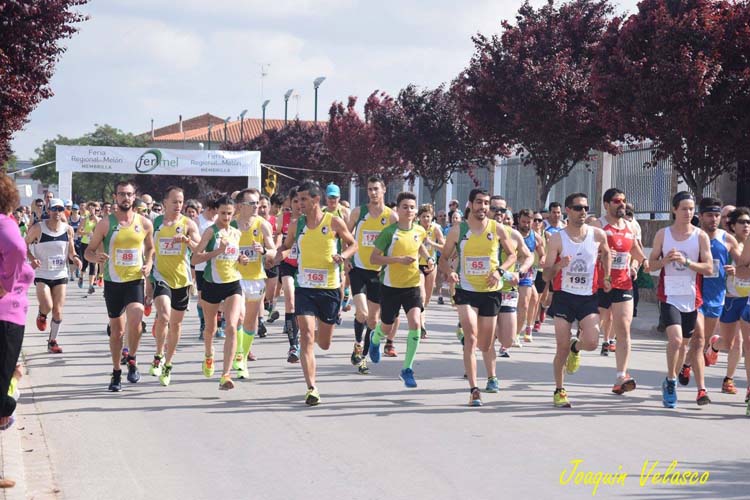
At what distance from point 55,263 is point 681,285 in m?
7.86

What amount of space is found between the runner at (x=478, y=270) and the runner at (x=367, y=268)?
2.38m

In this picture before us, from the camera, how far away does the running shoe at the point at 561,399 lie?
992cm

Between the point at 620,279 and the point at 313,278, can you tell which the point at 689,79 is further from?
the point at 313,278

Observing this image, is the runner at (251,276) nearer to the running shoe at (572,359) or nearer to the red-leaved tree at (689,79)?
the running shoe at (572,359)

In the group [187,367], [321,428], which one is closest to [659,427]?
[321,428]

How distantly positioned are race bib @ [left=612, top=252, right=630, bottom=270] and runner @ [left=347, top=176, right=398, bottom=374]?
303cm

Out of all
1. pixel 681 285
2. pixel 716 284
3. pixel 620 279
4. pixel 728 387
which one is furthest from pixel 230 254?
pixel 728 387

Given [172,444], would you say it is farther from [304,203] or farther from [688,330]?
[688,330]

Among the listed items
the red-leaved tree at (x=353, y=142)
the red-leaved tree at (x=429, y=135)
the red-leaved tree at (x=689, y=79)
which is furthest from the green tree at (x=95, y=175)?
the red-leaved tree at (x=689, y=79)

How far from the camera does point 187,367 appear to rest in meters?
12.6

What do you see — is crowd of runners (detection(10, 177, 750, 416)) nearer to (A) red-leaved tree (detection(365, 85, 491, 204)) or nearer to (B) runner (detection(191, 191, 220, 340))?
(B) runner (detection(191, 191, 220, 340))

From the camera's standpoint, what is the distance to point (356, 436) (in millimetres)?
8461

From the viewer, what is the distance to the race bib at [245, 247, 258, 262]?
11.7 metres

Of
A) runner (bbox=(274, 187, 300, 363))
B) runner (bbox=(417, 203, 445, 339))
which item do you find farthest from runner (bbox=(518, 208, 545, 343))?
runner (bbox=(274, 187, 300, 363))
